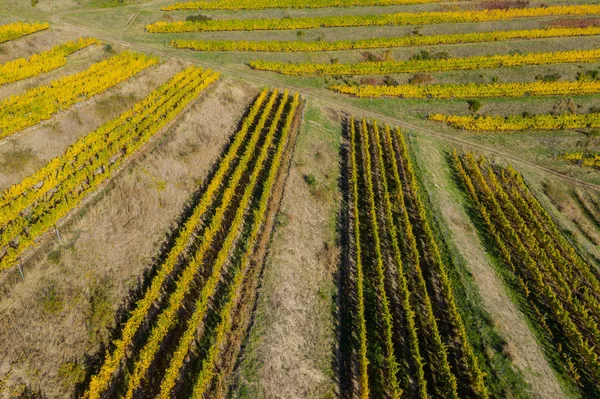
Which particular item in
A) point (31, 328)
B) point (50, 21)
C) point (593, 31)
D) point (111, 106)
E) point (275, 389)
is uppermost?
point (593, 31)

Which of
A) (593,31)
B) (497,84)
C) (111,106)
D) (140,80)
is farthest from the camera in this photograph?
(593,31)

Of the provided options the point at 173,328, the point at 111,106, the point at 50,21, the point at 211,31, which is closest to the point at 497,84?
the point at 211,31

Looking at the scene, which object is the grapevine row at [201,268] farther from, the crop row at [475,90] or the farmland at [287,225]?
the crop row at [475,90]

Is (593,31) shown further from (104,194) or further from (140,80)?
(104,194)

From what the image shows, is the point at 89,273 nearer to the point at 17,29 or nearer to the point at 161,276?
the point at 161,276

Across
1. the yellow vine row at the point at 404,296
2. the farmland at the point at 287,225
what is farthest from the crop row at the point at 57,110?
the yellow vine row at the point at 404,296

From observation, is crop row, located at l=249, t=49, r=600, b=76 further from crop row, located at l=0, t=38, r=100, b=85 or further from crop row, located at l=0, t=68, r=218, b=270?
crop row, located at l=0, t=38, r=100, b=85

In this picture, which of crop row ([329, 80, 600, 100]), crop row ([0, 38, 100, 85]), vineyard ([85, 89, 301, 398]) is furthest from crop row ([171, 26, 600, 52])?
vineyard ([85, 89, 301, 398])
